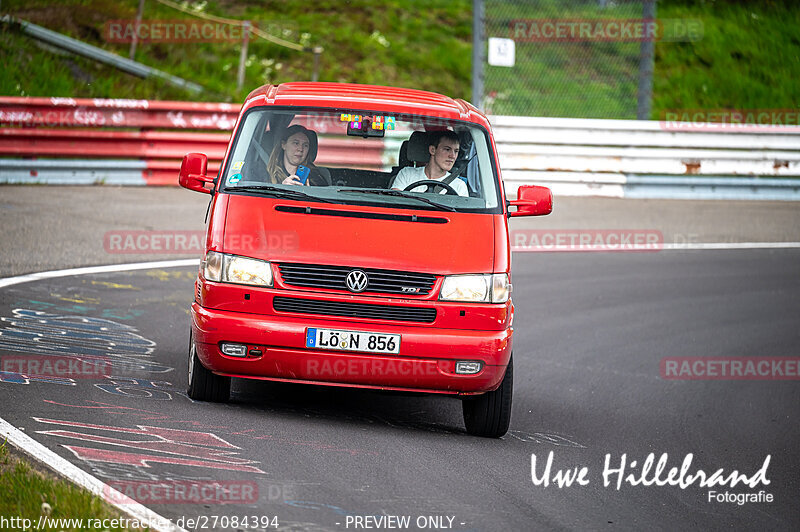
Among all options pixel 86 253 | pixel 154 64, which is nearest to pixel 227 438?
pixel 86 253

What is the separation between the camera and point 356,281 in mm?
6469

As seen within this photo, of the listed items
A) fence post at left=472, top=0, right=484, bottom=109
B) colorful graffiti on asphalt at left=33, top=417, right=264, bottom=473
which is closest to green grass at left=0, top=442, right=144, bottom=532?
colorful graffiti on asphalt at left=33, top=417, right=264, bottom=473

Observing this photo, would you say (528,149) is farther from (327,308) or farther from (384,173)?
(327,308)

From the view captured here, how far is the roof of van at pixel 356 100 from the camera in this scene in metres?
7.54

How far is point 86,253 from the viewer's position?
1198cm

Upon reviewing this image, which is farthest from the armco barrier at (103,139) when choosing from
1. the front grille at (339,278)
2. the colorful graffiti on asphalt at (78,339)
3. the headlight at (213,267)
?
the front grille at (339,278)

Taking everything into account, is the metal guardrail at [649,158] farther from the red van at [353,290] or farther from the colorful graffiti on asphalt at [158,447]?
the colorful graffiti on asphalt at [158,447]

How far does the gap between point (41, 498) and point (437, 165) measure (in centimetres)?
362

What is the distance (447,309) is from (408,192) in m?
0.97

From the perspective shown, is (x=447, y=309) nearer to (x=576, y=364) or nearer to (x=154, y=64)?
(x=576, y=364)

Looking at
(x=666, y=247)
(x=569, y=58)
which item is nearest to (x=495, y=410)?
(x=666, y=247)

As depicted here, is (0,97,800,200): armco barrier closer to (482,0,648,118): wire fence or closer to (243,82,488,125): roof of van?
(482,0,648,118): wire fence

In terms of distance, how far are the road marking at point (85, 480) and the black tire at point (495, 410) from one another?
251 centimetres

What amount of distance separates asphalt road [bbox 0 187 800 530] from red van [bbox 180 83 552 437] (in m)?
0.35
